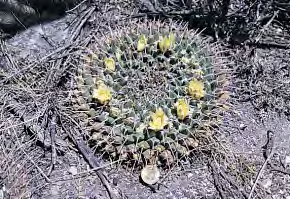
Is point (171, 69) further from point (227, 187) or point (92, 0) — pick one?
point (92, 0)

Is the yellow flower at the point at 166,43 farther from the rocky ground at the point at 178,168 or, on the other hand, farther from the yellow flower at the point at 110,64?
the rocky ground at the point at 178,168

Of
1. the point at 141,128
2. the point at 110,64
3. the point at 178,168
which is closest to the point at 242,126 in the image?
the point at 178,168

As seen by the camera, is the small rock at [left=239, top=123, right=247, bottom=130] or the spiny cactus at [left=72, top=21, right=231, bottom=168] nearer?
the spiny cactus at [left=72, top=21, right=231, bottom=168]

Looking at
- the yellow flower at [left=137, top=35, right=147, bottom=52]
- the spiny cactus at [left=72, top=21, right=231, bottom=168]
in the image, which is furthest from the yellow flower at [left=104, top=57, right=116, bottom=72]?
the yellow flower at [left=137, top=35, right=147, bottom=52]

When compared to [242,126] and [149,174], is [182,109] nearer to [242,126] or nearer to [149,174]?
[149,174]

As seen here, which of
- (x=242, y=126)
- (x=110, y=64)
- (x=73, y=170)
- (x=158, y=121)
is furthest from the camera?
(x=242, y=126)

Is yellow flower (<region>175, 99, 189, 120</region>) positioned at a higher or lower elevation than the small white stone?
higher

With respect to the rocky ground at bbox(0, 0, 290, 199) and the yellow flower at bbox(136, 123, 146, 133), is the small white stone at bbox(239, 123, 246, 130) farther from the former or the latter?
the yellow flower at bbox(136, 123, 146, 133)
